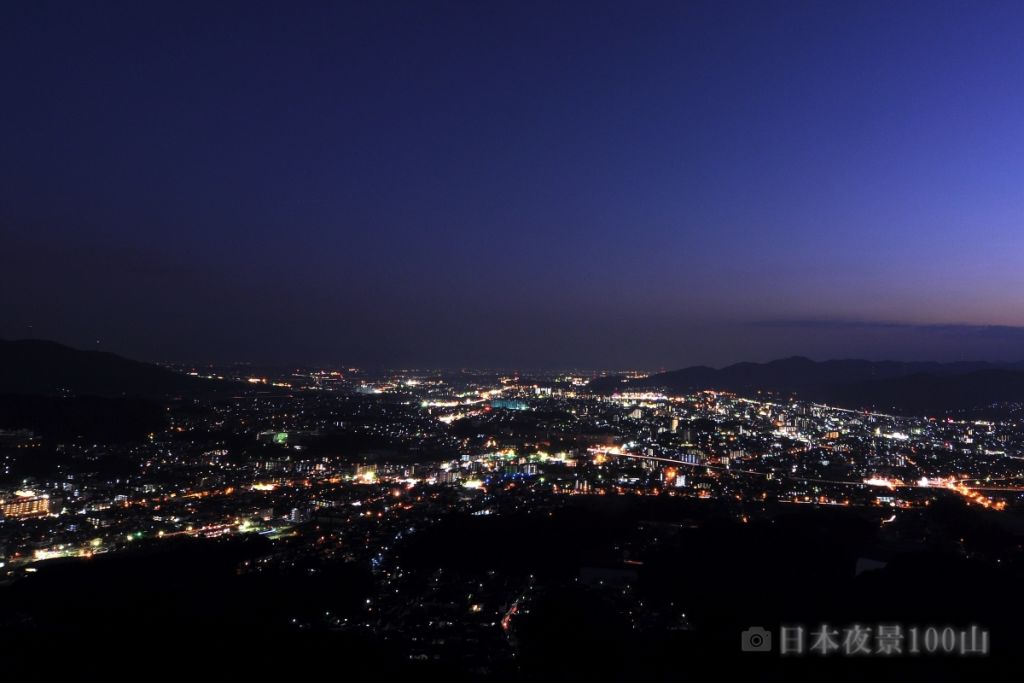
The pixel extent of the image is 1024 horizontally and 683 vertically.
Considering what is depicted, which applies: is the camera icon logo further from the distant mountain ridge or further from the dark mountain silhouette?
the distant mountain ridge

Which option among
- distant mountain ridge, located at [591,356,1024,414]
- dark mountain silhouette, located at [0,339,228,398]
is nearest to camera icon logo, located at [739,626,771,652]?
dark mountain silhouette, located at [0,339,228,398]

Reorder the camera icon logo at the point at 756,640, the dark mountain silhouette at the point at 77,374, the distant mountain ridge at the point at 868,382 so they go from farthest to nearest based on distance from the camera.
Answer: the distant mountain ridge at the point at 868,382 → the dark mountain silhouette at the point at 77,374 → the camera icon logo at the point at 756,640

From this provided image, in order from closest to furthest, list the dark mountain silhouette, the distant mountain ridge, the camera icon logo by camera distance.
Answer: the camera icon logo < the dark mountain silhouette < the distant mountain ridge

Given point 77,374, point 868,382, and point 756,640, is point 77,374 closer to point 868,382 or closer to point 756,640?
point 756,640

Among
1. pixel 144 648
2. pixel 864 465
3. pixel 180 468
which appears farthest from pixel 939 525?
pixel 180 468

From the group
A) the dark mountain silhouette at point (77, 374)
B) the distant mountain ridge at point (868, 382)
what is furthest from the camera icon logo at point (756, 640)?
the distant mountain ridge at point (868, 382)

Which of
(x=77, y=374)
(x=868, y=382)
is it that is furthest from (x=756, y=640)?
(x=868, y=382)

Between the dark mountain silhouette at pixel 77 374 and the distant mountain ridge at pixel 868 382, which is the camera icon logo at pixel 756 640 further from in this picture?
the distant mountain ridge at pixel 868 382
